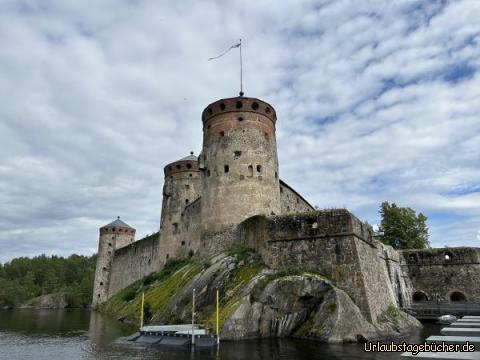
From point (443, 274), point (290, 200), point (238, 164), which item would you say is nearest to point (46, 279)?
point (290, 200)

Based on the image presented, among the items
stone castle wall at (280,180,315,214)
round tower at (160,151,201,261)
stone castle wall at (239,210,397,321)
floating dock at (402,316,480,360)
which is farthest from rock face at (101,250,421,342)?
round tower at (160,151,201,261)

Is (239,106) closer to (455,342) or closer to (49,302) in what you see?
(455,342)

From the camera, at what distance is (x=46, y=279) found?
74.6 meters

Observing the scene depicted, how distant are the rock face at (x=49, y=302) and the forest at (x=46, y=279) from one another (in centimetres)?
67

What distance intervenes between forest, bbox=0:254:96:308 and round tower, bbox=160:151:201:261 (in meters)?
30.8

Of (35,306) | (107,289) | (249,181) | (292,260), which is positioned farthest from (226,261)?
(35,306)

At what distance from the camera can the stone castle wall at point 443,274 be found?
87.9 ft

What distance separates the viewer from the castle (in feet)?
58.3

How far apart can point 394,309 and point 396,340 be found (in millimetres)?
4084

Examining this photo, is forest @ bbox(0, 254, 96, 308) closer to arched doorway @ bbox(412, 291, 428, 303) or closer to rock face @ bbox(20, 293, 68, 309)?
rock face @ bbox(20, 293, 68, 309)

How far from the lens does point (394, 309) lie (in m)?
19.2

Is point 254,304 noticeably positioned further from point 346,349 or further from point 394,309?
point 394,309

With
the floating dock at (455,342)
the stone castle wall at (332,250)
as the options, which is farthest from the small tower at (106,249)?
the floating dock at (455,342)

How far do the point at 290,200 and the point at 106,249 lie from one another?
112ft
